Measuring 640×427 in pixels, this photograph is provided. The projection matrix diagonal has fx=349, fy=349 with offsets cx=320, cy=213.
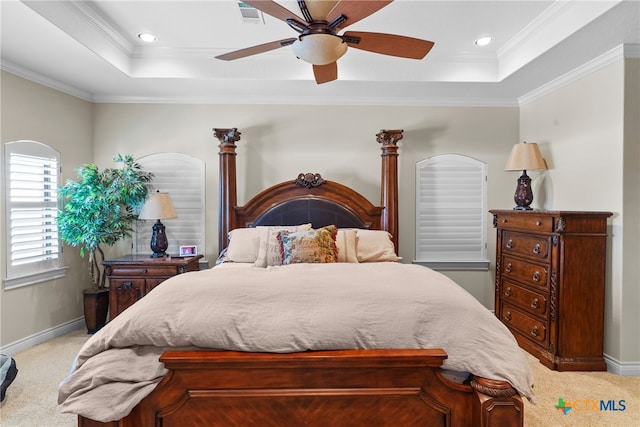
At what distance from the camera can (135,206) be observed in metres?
3.94

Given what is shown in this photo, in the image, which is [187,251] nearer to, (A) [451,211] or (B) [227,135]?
(B) [227,135]

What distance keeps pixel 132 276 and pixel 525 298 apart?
12.5ft

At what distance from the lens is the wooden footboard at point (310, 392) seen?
1621 millimetres

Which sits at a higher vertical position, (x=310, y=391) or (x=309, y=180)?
(x=309, y=180)

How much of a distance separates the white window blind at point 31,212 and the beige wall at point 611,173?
514 centimetres

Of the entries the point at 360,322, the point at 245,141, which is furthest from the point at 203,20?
the point at 360,322

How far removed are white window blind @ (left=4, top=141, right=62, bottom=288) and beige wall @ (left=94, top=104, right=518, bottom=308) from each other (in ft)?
2.08

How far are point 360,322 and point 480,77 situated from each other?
306cm

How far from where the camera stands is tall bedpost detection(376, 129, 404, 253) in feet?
12.4

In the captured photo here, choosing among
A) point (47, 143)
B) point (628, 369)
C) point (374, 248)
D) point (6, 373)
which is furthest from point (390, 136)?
point (6, 373)

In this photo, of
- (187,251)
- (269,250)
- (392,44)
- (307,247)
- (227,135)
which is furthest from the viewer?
(187,251)

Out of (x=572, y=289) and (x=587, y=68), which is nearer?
(x=572, y=289)

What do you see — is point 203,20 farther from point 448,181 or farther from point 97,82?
point 448,181

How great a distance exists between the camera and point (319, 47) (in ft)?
6.08
